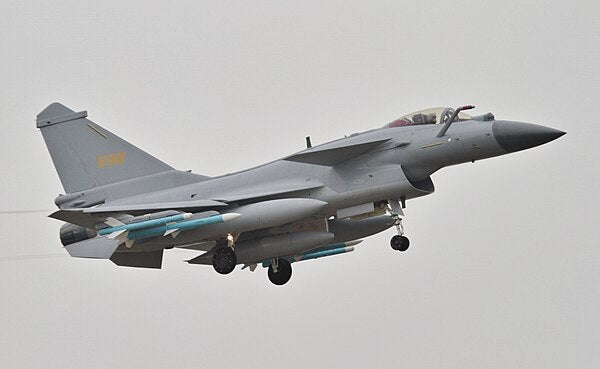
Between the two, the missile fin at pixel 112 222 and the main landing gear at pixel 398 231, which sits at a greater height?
the missile fin at pixel 112 222

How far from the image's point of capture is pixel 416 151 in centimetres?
2203

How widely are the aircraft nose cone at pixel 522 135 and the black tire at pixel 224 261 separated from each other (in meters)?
5.44

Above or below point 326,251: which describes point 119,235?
below

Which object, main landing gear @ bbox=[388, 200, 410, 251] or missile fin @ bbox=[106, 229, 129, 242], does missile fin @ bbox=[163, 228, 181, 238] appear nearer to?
missile fin @ bbox=[106, 229, 129, 242]

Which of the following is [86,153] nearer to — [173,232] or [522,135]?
[173,232]

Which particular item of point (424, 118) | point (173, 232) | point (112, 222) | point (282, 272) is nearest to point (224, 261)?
point (173, 232)

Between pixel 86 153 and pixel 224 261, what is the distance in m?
4.04

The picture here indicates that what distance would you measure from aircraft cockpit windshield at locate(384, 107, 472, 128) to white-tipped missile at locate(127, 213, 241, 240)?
351 centimetres

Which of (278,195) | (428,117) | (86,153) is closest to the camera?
(428,117)

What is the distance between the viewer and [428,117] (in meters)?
22.4

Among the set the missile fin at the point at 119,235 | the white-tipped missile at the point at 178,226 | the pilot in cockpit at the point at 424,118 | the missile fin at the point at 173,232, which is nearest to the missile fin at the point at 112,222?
the missile fin at the point at 119,235

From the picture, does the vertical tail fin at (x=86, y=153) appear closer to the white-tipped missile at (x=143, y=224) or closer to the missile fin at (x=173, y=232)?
the missile fin at (x=173, y=232)

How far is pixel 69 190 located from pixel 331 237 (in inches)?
216

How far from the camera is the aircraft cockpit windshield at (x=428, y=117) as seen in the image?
2214 centimetres
